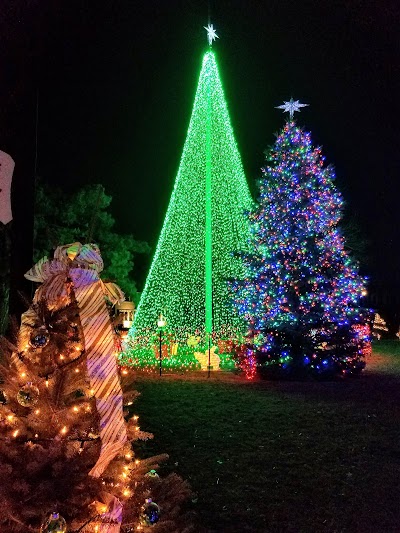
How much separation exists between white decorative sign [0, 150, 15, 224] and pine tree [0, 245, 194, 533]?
504 millimetres

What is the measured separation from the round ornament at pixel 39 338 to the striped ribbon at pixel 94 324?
19 cm

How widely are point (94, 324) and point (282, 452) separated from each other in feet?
13.2

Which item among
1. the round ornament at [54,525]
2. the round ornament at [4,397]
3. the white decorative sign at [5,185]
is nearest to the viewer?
the round ornament at [54,525]

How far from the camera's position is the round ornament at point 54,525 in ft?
8.71

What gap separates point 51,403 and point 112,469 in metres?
0.51

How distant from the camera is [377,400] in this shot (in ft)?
32.7

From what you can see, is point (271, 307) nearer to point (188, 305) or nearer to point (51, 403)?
point (188, 305)

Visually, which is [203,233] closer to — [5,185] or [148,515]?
[5,185]

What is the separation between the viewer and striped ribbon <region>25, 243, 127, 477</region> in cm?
295

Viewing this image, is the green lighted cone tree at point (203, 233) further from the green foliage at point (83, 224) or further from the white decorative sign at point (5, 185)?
the white decorative sign at point (5, 185)

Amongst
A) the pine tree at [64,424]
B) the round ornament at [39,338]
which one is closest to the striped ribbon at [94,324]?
the pine tree at [64,424]

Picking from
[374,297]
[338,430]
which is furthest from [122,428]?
[374,297]

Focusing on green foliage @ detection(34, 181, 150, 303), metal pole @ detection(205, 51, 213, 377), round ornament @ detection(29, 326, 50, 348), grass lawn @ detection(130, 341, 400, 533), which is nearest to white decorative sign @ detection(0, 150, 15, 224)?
round ornament @ detection(29, 326, 50, 348)

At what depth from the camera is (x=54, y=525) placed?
8.74 ft
